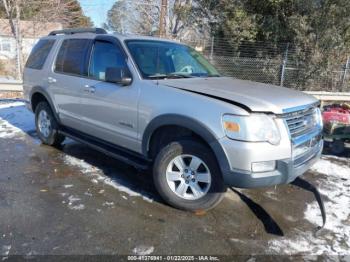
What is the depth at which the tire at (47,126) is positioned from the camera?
5.70 m

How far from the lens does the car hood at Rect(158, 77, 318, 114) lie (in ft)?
10.3

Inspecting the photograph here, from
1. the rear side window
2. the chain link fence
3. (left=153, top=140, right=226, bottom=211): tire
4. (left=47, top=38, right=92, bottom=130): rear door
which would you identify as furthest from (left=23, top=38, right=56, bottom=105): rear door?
the chain link fence

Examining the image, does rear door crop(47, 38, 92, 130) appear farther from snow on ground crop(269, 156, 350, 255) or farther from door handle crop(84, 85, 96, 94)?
snow on ground crop(269, 156, 350, 255)

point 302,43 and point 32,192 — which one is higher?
point 302,43

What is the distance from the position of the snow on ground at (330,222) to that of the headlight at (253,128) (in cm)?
102

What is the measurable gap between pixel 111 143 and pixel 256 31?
11.4 m

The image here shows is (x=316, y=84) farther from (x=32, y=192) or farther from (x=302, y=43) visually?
(x=32, y=192)

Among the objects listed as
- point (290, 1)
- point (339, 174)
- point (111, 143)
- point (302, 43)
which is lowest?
point (339, 174)

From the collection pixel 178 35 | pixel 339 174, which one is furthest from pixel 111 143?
pixel 178 35

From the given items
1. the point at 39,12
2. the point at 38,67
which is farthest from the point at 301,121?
the point at 39,12

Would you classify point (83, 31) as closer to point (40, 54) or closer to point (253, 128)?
point (40, 54)

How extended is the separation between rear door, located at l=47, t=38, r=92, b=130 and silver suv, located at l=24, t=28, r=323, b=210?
0.02 m

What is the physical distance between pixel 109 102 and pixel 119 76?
458 millimetres

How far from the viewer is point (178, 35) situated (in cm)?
1728
